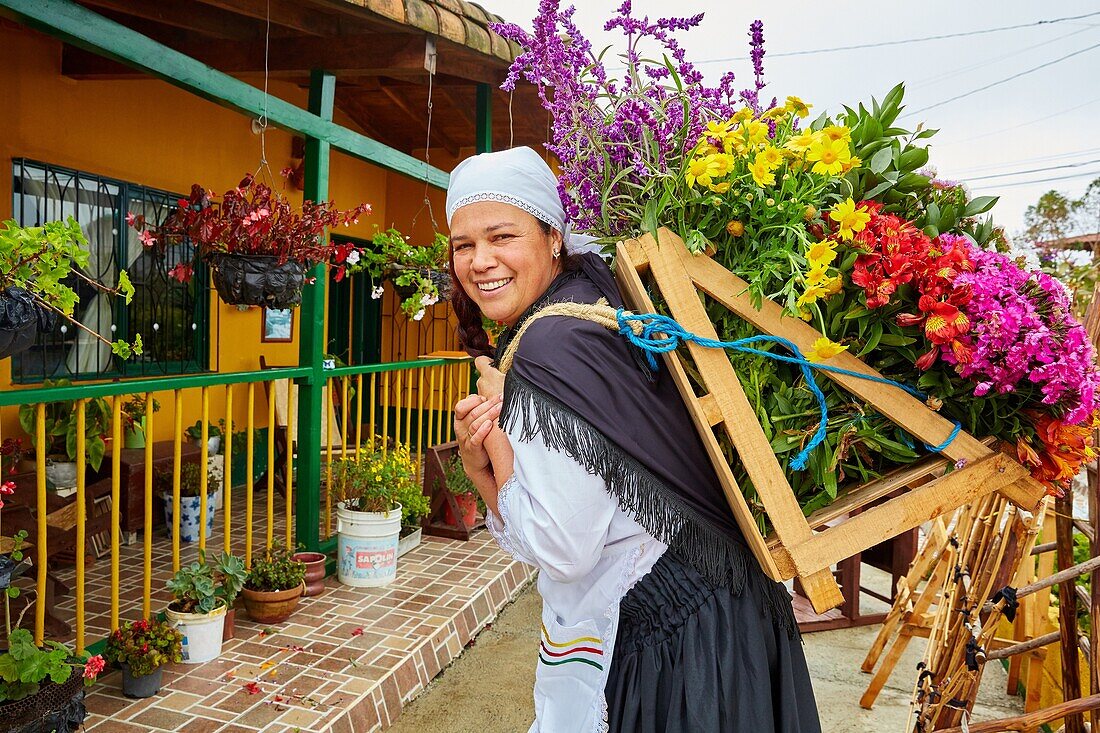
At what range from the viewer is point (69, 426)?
496cm

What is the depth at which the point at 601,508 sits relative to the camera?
5.15 feet

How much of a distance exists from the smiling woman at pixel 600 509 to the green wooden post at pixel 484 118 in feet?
16.9

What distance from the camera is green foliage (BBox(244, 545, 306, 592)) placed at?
4.27 metres

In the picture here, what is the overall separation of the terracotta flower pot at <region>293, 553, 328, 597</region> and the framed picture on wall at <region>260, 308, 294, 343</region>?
345 centimetres

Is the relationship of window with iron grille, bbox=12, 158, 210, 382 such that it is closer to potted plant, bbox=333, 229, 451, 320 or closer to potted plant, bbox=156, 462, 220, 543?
potted plant, bbox=156, 462, 220, 543

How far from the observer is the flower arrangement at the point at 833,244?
56.9 inches

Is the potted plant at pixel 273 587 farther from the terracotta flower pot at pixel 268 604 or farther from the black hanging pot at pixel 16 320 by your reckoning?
the black hanging pot at pixel 16 320

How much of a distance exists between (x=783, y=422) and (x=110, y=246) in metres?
5.70

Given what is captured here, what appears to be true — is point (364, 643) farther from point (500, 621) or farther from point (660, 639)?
point (660, 639)

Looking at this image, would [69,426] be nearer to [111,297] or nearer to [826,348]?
[111,297]

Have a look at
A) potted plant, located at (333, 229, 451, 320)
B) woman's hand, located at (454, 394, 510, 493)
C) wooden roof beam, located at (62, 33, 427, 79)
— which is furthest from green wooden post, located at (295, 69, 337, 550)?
woman's hand, located at (454, 394, 510, 493)

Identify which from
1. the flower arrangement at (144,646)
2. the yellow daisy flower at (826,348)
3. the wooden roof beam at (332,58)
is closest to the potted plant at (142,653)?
the flower arrangement at (144,646)

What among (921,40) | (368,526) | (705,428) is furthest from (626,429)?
(921,40)

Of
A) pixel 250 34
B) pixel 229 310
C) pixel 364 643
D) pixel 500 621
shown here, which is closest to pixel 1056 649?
pixel 500 621
